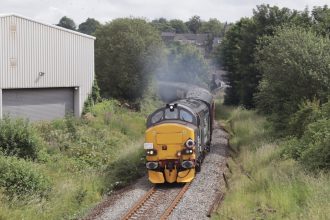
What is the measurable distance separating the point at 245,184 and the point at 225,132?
17205mm

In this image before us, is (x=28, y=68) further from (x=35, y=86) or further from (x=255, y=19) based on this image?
(x=255, y=19)

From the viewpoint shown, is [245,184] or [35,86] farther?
[35,86]

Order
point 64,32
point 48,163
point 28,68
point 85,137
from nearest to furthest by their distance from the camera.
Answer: point 48,163 < point 85,137 < point 28,68 < point 64,32

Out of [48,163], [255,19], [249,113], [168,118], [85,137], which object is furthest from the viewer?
[255,19]

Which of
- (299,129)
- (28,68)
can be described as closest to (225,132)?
(299,129)

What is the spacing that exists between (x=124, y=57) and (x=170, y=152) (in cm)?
2240

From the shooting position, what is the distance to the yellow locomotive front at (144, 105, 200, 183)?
54.9ft

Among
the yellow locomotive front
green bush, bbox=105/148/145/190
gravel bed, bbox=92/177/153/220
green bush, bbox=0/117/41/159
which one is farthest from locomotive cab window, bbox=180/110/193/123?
green bush, bbox=0/117/41/159

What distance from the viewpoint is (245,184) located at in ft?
52.3

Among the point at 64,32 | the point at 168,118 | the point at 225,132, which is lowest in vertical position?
the point at 225,132

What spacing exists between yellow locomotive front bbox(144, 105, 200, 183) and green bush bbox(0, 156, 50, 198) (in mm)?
3658

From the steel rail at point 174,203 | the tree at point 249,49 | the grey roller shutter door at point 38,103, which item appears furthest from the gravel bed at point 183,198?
the tree at point 249,49

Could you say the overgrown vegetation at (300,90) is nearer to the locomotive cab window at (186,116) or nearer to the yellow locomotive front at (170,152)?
the yellow locomotive front at (170,152)

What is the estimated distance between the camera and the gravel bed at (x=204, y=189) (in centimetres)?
1369
